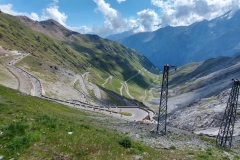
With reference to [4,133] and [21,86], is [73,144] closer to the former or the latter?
[4,133]

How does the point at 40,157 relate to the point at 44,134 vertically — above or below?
below

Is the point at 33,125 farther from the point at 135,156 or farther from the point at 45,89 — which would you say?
the point at 45,89

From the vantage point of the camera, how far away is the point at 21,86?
104 metres

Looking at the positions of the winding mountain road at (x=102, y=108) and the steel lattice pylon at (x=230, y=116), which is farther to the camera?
the winding mountain road at (x=102, y=108)

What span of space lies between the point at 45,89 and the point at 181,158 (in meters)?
107

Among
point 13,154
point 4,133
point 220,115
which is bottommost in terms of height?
point 13,154

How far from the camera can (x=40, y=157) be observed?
1432cm

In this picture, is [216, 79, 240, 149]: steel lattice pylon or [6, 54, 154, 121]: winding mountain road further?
[6, 54, 154, 121]: winding mountain road

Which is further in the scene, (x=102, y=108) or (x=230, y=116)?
(x=102, y=108)

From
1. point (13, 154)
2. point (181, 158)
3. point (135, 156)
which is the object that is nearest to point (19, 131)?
point (13, 154)

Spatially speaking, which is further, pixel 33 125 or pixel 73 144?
pixel 33 125

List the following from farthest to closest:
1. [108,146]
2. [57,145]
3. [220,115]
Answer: [220,115], [108,146], [57,145]

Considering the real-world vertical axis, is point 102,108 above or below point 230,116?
above

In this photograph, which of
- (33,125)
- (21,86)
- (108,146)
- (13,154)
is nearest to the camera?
(13,154)
